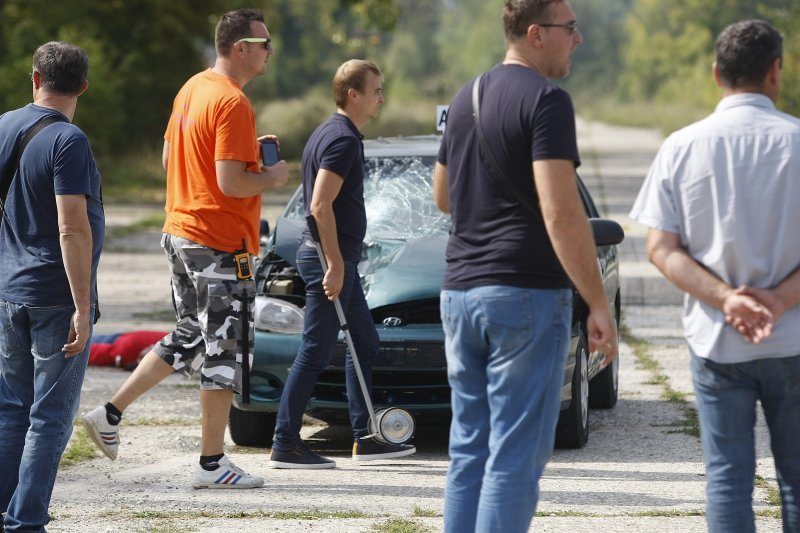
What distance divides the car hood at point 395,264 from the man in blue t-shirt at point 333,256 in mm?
373

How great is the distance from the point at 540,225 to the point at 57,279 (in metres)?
1.86

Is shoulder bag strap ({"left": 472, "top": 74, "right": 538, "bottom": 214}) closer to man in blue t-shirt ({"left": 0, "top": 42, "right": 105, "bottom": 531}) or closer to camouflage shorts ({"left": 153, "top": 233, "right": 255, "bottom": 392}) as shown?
man in blue t-shirt ({"left": 0, "top": 42, "right": 105, "bottom": 531})

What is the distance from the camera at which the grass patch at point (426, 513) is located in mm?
5699

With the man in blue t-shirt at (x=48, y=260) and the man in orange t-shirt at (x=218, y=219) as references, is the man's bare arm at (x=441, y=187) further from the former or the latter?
the man in orange t-shirt at (x=218, y=219)

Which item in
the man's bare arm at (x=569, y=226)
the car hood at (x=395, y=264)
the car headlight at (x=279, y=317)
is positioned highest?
the man's bare arm at (x=569, y=226)

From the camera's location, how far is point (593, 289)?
408cm

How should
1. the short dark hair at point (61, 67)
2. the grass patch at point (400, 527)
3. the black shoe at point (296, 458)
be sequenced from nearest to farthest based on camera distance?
1. the short dark hair at point (61, 67)
2. the grass patch at point (400, 527)
3. the black shoe at point (296, 458)

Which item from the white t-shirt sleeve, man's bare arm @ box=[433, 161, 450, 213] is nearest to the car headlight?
man's bare arm @ box=[433, 161, 450, 213]

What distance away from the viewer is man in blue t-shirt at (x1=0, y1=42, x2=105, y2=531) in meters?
4.96

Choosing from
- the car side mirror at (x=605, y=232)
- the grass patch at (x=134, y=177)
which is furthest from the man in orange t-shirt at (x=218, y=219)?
the grass patch at (x=134, y=177)

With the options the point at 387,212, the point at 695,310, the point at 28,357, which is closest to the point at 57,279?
the point at 28,357

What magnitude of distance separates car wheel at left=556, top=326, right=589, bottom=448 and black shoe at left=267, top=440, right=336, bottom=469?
120 centimetres

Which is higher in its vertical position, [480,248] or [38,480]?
[480,248]

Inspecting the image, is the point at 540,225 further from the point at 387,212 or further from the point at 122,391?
the point at 387,212
